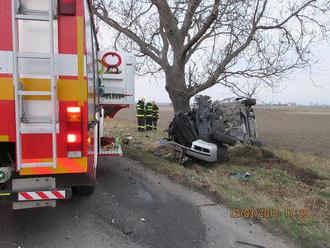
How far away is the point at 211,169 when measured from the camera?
921 cm

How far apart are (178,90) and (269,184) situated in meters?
6.51

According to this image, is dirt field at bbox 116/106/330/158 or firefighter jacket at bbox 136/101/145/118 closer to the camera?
dirt field at bbox 116/106/330/158

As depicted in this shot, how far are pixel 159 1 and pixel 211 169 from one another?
5.79 metres

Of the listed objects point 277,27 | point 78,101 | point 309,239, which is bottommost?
point 309,239

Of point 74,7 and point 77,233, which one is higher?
point 74,7

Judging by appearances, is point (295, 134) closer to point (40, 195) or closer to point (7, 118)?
point (40, 195)

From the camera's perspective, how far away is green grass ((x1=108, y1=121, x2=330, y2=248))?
564cm

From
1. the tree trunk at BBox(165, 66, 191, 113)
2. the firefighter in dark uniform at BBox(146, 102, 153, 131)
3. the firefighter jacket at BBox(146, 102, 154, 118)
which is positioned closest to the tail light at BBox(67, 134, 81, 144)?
the tree trunk at BBox(165, 66, 191, 113)

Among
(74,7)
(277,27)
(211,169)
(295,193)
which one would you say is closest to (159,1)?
(277,27)

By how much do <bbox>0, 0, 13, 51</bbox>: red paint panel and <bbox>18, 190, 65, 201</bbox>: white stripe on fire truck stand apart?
4.98ft

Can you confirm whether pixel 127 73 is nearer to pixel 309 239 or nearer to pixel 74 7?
pixel 74 7

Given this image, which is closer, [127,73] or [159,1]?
[127,73]
